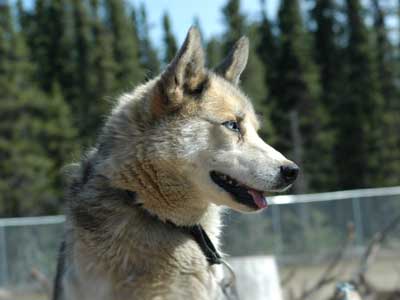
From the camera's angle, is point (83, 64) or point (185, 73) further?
point (83, 64)

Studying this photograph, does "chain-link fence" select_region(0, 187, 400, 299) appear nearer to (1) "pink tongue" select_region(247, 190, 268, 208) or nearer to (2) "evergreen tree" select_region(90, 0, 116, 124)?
(1) "pink tongue" select_region(247, 190, 268, 208)

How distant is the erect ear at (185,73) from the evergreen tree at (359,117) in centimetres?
3289

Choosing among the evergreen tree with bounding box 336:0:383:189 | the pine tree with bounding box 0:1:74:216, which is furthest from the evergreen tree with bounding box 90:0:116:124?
the evergreen tree with bounding box 336:0:383:189

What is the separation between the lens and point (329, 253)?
1638cm

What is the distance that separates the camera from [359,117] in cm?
3709

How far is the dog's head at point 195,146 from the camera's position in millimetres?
4316

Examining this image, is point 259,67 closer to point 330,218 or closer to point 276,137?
point 276,137

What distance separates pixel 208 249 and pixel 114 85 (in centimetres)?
3143

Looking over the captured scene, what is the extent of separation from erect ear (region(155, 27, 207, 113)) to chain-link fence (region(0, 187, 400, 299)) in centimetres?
1112

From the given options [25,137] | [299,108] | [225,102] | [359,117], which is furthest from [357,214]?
[299,108]

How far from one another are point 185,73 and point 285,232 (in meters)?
12.7

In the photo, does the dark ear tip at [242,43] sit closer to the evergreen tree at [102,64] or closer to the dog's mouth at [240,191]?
the dog's mouth at [240,191]

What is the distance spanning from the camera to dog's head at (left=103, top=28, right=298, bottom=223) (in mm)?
4316

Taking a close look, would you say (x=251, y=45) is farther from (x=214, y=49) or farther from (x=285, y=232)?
(x=285, y=232)
